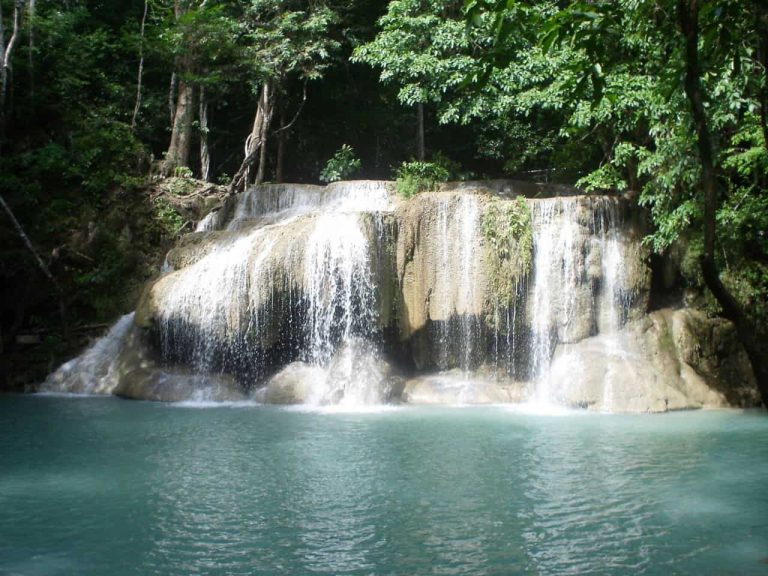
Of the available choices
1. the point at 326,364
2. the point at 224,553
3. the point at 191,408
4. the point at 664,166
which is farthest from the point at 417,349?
the point at 224,553

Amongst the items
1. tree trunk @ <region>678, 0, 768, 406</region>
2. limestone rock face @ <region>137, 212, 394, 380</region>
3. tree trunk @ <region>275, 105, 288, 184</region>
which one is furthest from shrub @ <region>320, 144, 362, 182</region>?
tree trunk @ <region>678, 0, 768, 406</region>

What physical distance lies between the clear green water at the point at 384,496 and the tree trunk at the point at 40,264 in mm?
5254

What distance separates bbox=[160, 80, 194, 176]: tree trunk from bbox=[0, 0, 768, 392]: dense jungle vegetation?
0.14 ft

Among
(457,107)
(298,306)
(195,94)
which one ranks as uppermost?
(195,94)

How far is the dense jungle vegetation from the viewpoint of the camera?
13.7 meters

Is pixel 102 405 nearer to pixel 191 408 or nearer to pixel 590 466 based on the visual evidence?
pixel 191 408

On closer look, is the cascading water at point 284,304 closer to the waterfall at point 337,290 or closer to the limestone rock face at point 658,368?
the waterfall at point 337,290

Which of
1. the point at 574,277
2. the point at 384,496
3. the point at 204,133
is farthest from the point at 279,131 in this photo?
the point at 384,496

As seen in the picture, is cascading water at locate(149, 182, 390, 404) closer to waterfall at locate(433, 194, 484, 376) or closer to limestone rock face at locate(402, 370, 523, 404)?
limestone rock face at locate(402, 370, 523, 404)

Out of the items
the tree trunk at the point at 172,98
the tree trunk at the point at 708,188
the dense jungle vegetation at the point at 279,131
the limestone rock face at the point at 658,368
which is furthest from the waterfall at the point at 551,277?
the tree trunk at the point at 172,98

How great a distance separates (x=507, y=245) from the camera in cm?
→ 1454

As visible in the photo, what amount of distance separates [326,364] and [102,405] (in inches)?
156

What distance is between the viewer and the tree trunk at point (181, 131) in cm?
2073

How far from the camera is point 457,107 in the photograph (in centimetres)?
1916
